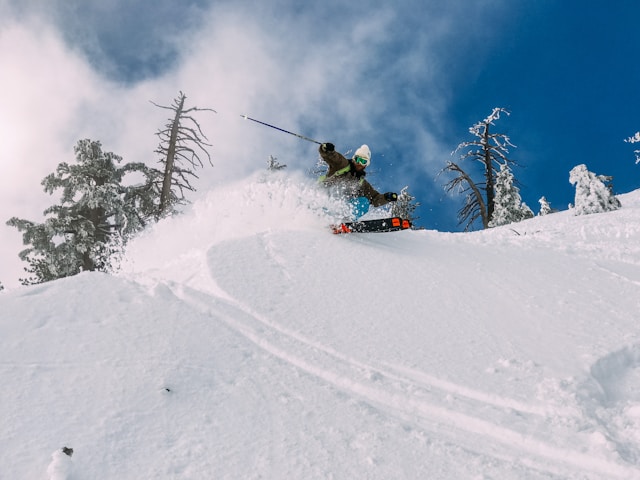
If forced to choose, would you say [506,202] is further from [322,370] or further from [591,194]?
[322,370]

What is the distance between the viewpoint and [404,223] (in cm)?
941

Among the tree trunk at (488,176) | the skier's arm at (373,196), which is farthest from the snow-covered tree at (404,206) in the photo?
the skier's arm at (373,196)

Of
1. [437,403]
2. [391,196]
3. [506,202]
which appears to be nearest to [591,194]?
[506,202]

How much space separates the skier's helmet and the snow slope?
9.75 feet

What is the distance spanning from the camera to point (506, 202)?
25.5 meters

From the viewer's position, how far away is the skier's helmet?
9.76 metres

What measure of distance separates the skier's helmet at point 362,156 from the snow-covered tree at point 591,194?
1121 cm

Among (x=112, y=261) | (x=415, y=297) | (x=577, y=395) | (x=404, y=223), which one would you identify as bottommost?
(x=577, y=395)

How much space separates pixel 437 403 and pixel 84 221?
17.4m

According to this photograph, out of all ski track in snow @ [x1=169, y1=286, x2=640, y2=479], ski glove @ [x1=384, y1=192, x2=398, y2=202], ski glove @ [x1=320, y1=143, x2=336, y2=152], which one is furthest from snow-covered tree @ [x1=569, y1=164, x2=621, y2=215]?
ski track in snow @ [x1=169, y1=286, x2=640, y2=479]

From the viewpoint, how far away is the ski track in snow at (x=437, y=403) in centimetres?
315

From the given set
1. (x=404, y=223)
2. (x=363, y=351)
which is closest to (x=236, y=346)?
(x=363, y=351)

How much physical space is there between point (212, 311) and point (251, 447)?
7.53ft

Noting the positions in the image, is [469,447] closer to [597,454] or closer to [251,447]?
[597,454]
